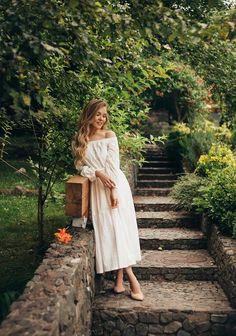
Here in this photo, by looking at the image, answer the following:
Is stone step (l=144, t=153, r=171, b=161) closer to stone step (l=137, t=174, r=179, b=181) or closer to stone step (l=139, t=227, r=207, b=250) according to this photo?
stone step (l=137, t=174, r=179, b=181)

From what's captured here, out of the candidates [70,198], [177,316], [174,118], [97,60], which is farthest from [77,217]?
[174,118]

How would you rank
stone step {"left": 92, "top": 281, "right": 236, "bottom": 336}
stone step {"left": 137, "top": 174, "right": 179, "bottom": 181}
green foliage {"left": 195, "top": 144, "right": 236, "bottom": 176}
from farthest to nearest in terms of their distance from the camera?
stone step {"left": 137, "top": 174, "right": 179, "bottom": 181}, green foliage {"left": 195, "top": 144, "right": 236, "bottom": 176}, stone step {"left": 92, "top": 281, "right": 236, "bottom": 336}

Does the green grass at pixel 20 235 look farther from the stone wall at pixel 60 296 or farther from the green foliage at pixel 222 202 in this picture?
the green foliage at pixel 222 202

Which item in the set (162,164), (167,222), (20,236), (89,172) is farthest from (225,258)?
(162,164)

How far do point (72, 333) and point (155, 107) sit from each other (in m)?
13.6

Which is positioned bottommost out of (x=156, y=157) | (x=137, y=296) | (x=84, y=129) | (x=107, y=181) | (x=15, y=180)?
(x=137, y=296)

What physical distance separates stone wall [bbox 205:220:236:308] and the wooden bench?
1.85 m

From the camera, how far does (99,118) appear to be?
5.19m

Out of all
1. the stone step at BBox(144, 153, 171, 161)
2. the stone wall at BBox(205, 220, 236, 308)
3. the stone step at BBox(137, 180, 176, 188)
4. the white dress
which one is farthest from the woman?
the stone step at BBox(144, 153, 171, 161)

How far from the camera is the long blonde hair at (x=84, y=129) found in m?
5.15

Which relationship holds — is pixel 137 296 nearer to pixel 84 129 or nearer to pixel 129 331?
pixel 129 331

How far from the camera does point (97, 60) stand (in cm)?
421

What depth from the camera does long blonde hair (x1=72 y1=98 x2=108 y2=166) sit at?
515cm

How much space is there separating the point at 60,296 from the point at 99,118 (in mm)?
2314
